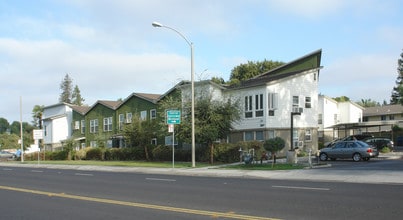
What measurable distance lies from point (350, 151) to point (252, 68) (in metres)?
37.9

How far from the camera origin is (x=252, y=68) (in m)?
68.5

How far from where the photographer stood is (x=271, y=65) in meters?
67.9

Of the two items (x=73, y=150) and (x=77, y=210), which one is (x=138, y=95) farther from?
(x=77, y=210)

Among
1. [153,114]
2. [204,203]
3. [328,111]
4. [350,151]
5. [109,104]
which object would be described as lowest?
[204,203]

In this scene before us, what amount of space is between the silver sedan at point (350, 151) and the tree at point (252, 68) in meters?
35.4

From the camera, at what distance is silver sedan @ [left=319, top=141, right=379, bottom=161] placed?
31.0 metres

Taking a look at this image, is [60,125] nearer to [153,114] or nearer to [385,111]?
[153,114]

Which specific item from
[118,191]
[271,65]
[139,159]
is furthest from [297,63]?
[118,191]

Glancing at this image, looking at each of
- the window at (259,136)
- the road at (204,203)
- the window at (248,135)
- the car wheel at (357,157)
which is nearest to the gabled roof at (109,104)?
the window at (248,135)

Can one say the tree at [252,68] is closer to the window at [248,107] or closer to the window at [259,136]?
the window at [248,107]

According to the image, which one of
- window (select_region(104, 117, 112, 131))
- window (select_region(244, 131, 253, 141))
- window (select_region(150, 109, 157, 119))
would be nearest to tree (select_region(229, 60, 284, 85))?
window (select_region(104, 117, 112, 131))

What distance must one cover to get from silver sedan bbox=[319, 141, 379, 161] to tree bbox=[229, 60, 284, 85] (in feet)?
116

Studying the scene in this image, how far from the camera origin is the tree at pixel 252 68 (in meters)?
67.9

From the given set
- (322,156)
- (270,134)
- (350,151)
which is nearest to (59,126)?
(270,134)
